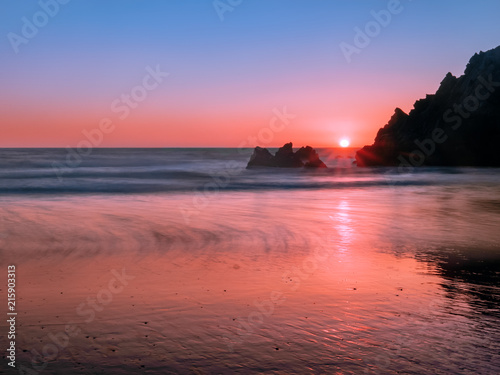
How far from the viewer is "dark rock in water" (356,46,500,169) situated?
75500 mm

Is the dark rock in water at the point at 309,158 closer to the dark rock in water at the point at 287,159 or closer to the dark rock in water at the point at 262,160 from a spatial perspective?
the dark rock in water at the point at 287,159

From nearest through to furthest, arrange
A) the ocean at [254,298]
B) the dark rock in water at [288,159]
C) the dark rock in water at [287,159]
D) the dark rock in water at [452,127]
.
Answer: the ocean at [254,298] → the dark rock in water at [452,127] → the dark rock in water at [288,159] → the dark rock in water at [287,159]

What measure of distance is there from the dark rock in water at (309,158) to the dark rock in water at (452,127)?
10.3 meters

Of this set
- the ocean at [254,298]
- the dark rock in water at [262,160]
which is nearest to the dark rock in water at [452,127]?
the dark rock in water at [262,160]

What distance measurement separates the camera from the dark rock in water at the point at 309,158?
78562 millimetres

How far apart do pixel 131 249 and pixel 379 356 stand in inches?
337

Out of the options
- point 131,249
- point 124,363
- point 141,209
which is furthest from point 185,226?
point 124,363

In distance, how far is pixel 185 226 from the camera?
17.3m

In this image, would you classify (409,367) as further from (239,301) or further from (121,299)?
(121,299)

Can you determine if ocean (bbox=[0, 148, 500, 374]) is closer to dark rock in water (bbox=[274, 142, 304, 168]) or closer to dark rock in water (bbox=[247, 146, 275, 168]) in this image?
dark rock in water (bbox=[274, 142, 304, 168])

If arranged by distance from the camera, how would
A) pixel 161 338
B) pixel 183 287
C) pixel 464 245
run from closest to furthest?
pixel 161 338 → pixel 183 287 → pixel 464 245

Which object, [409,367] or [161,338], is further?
[161,338]

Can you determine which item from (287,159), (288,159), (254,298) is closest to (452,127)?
(288,159)

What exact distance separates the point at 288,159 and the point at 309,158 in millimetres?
3667
